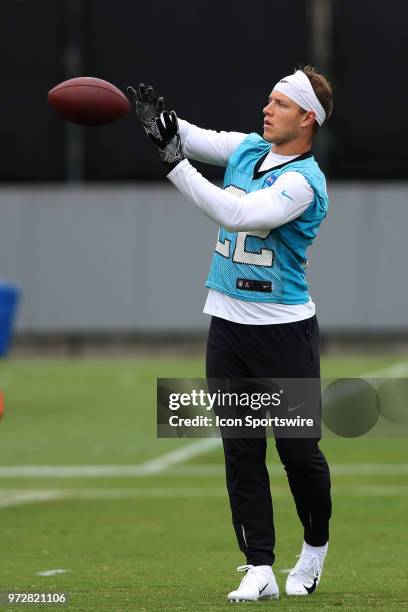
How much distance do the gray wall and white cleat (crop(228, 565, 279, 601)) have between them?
2357cm

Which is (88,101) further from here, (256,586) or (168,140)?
(256,586)

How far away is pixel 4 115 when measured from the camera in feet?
99.5

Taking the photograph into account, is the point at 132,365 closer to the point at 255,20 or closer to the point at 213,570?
the point at 255,20

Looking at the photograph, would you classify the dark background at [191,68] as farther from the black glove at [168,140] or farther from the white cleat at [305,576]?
the black glove at [168,140]

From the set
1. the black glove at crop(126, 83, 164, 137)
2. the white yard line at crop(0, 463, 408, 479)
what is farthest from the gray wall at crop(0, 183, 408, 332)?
the black glove at crop(126, 83, 164, 137)

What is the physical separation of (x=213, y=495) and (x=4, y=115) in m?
19.6

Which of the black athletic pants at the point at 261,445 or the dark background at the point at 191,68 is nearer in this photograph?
the black athletic pants at the point at 261,445

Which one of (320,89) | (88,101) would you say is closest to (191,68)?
(88,101)

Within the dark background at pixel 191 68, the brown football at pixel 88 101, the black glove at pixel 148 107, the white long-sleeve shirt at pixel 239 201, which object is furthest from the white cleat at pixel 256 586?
the dark background at pixel 191 68

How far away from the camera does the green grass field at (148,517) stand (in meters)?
6.89

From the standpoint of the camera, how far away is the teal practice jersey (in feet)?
21.2

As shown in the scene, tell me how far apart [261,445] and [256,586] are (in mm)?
595

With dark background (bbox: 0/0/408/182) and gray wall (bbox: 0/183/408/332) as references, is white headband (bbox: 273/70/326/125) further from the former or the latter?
gray wall (bbox: 0/183/408/332)

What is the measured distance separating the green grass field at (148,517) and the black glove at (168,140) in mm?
1781
